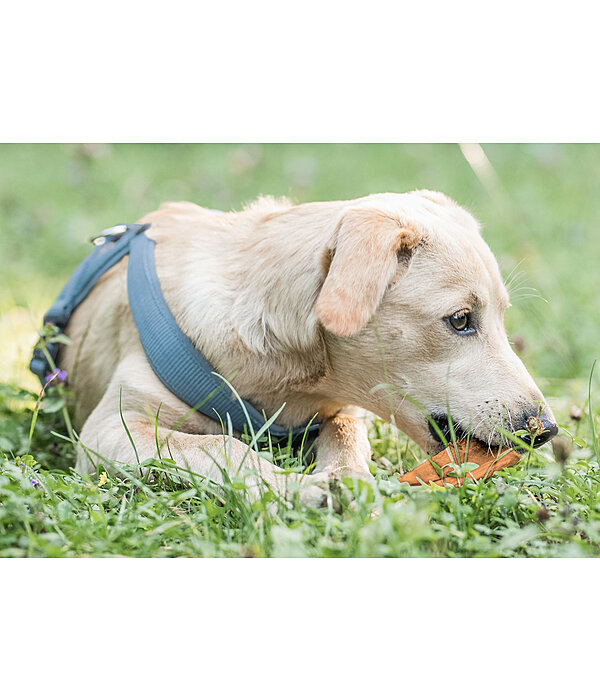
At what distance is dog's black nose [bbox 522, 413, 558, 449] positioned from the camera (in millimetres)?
2838

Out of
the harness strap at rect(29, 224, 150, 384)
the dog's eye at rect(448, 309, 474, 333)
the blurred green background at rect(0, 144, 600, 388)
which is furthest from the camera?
the blurred green background at rect(0, 144, 600, 388)

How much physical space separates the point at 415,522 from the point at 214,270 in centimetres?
156

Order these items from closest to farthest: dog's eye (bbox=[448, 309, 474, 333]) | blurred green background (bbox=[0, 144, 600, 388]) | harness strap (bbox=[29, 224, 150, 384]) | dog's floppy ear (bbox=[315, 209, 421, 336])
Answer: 1. dog's floppy ear (bbox=[315, 209, 421, 336])
2. dog's eye (bbox=[448, 309, 474, 333])
3. harness strap (bbox=[29, 224, 150, 384])
4. blurred green background (bbox=[0, 144, 600, 388])

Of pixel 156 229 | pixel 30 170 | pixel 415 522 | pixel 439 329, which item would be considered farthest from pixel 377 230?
pixel 30 170

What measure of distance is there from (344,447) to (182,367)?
73cm

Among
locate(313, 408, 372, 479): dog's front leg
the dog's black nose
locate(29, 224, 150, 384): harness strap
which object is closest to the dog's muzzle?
the dog's black nose

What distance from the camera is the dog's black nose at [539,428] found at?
112 inches

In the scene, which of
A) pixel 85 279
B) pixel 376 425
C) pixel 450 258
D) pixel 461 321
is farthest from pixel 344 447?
pixel 85 279

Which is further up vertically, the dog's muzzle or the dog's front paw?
the dog's muzzle

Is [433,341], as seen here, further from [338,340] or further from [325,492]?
[325,492]

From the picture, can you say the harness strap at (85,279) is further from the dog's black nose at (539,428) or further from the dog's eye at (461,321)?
the dog's black nose at (539,428)

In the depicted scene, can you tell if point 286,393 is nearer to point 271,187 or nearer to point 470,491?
point 470,491

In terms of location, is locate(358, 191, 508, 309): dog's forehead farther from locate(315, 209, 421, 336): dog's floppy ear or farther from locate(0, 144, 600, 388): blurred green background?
locate(0, 144, 600, 388): blurred green background

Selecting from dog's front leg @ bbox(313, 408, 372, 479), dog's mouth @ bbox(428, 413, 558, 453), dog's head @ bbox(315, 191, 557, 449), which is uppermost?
dog's head @ bbox(315, 191, 557, 449)
